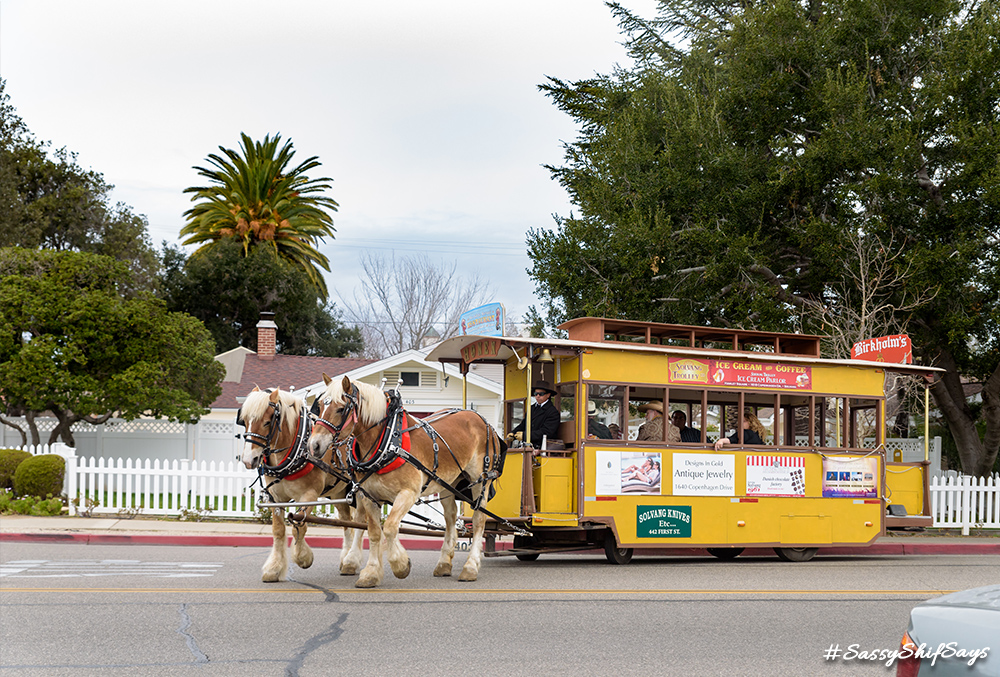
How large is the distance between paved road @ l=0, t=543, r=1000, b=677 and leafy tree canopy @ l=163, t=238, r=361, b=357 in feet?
Answer: 108

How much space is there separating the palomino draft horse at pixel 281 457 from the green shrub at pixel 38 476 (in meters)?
9.67

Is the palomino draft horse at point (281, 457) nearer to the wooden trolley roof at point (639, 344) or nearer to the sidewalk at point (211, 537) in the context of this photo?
the wooden trolley roof at point (639, 344)

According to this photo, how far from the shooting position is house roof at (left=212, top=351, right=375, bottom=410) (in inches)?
1184

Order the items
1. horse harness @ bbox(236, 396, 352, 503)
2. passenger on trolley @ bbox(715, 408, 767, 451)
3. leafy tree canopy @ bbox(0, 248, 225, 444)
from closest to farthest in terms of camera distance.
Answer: horse harness @ bbox(236, 396, 352, 503) → passenger on trolley @ bbox(715, 408, 767, 451) → leafy tree canopy @ bbox(0, 248, 225, 444)

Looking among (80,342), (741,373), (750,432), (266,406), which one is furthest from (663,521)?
(80,342)

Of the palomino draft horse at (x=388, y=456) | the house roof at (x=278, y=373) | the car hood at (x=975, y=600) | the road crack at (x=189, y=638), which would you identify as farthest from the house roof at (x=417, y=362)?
the car hood at (x=975, y=600)

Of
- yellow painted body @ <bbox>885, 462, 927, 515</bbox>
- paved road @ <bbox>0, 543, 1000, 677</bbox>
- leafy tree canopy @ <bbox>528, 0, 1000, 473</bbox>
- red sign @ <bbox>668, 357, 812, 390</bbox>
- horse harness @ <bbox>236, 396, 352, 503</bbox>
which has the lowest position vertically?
paved road @ <bbox>0, 543, 1000, 677</bbox>

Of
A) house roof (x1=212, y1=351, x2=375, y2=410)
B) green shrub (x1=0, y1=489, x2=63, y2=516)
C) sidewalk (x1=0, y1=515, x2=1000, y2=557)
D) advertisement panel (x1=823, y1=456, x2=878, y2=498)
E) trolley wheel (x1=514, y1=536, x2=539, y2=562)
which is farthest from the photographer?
→ house roof (x1=212, y1=351, x2=375, y2=410)

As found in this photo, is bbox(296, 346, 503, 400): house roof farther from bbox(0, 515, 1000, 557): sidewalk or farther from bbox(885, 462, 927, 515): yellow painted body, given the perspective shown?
bbox(885, 462, 927, 515): yellow painted body

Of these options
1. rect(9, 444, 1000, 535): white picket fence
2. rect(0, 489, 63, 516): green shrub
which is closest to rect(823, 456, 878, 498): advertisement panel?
rect(9, 444, 1000, 535): white picket fence

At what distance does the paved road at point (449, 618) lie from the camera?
625cm

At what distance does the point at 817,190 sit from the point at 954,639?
656 inches

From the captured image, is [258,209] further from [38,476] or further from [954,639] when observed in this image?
[954,639]

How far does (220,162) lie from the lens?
4641 cm
